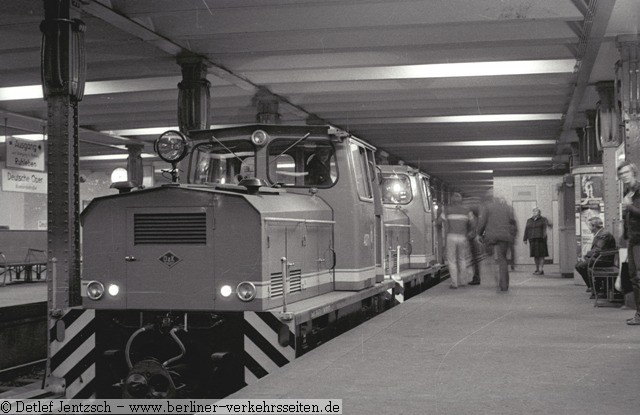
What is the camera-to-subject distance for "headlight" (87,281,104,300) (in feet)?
20.2

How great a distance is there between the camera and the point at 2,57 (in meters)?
13.5

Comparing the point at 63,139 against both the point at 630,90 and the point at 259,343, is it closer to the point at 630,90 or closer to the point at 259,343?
the point at 259,343

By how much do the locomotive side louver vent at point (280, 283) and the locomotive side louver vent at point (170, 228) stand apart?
672 mm

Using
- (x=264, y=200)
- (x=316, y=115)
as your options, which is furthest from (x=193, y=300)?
(x=316, y=115)

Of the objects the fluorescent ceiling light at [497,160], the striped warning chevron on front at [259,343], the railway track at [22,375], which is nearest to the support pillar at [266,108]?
the railway track at [22,375]

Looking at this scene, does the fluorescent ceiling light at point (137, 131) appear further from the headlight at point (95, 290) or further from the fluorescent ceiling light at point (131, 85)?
the headlight at point (95, 290)

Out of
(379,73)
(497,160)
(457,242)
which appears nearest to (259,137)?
(457,242)

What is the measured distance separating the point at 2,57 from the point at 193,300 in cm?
962

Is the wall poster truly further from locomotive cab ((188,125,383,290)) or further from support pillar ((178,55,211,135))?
locomotive cab ((188,125,383,290))

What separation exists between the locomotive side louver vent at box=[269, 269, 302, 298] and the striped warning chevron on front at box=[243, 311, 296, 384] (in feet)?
1.25

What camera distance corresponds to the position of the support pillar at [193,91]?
13086mm

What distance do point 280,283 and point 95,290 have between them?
5.16 ft

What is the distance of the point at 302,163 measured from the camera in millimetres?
7453

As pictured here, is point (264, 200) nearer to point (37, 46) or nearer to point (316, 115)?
point (37, 46)
